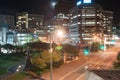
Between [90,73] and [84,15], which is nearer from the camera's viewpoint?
[90,73]

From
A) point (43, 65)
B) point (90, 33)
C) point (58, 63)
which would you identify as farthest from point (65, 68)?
point (90, 33)

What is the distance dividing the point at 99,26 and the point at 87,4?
1822 cm

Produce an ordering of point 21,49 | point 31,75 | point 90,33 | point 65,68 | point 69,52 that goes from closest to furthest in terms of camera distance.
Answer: point 31,75 < point 65,68 < point 69,52 < point 21,49 < point 90,33

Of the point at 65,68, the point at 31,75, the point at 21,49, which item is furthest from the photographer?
the point at 21,49

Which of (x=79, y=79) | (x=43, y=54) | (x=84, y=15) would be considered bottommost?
(x=79, y=79)

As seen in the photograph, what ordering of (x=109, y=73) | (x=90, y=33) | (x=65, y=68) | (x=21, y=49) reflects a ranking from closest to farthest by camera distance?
(x=109, y=73)
(x=65, y=68)
(x=21, y=49)
(x=90, y=33)

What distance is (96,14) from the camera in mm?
182875

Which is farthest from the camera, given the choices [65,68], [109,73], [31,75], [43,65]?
[65,68]

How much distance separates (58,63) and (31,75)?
13.3 m

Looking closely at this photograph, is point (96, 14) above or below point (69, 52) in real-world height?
above

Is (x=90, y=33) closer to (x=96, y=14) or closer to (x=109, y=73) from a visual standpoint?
(x=96, y=14)

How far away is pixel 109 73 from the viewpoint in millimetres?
27219

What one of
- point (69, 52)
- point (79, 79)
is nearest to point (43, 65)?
point (79, 79)

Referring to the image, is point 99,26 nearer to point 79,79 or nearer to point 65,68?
point 65,68
